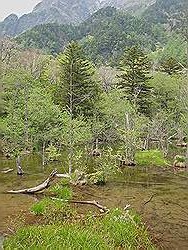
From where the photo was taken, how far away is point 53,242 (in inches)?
361

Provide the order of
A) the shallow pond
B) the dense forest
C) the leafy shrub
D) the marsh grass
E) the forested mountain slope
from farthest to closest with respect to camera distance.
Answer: the forested mountain slope
the dense forest
the leafy shrub
the shallow pond
the marsh grass

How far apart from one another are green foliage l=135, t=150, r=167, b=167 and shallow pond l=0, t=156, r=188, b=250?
1598 millimetres

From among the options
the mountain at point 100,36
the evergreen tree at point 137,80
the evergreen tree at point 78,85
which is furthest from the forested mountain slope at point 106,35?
the evergreen tree at point 78,85

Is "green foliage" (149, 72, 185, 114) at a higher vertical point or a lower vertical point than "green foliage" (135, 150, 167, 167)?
higher

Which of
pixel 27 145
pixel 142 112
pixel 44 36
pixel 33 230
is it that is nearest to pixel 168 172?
pixel 27 145

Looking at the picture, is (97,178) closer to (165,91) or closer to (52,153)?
(52,153)

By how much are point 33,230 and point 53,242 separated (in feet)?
3.35

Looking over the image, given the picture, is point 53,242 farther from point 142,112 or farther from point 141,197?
point 142,112

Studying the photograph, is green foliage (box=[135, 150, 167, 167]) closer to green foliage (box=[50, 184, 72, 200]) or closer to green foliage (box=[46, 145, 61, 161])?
green foliage (box=[46, 145, 61, 161])

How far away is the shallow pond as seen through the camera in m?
14.2

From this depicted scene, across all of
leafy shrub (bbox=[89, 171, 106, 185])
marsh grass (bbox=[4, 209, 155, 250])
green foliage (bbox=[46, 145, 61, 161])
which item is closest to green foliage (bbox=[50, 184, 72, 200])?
leafy shrub (bbox=[89, 171, 106, 185])

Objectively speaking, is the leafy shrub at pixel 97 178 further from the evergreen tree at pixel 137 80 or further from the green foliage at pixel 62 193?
the evergreen tree at pixel 137 80

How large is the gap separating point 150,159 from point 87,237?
24.7 metres

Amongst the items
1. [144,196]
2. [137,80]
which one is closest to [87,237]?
[144,196]
